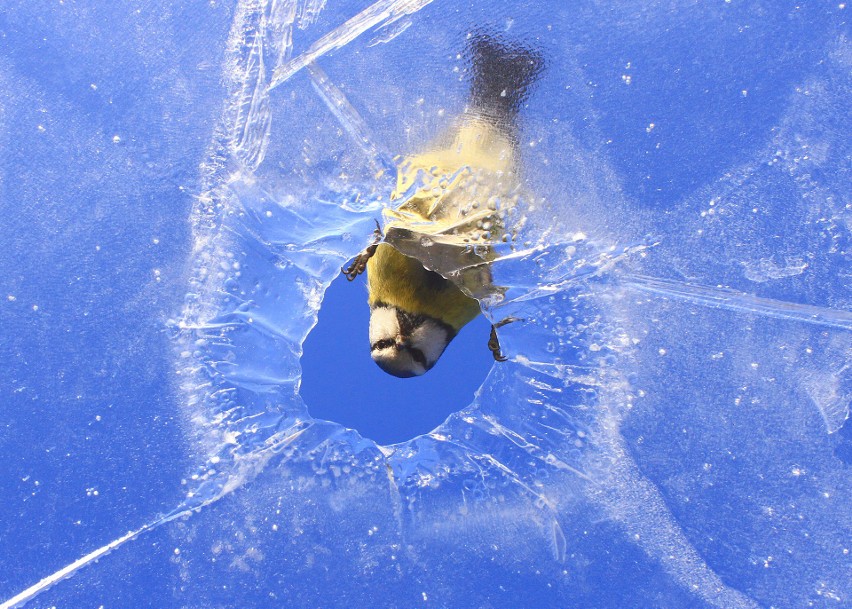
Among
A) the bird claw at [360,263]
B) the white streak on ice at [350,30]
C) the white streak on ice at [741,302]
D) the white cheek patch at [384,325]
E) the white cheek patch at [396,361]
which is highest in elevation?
the white streak on ice at [350,30]

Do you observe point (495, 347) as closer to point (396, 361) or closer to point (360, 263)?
point (396, 361)

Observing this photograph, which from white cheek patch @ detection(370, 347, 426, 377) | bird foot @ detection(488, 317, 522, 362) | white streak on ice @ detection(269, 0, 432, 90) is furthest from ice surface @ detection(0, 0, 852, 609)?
white cheek patch @ detection(370, 347, 426, 377)

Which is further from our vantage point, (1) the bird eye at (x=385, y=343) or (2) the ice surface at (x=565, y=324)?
(1) the bird eye at (x=385, y=343)

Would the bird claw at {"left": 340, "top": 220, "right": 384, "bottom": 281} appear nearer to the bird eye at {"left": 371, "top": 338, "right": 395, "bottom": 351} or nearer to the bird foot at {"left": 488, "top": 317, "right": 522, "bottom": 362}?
the bird eye at {"left": 371, "top": 338, "right": 395, "bottom": 351}

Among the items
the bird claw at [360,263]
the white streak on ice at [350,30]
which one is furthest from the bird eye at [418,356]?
the white streak on ice at [350,30]

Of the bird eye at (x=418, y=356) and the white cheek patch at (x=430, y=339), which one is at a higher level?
the white cheek patch at (x=430, y=339)

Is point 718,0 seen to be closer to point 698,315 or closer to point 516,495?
point 698,315

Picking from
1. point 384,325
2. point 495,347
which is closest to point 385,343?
point 384,325

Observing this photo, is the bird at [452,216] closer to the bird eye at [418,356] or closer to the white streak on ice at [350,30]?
the bird eye at [418,356]
